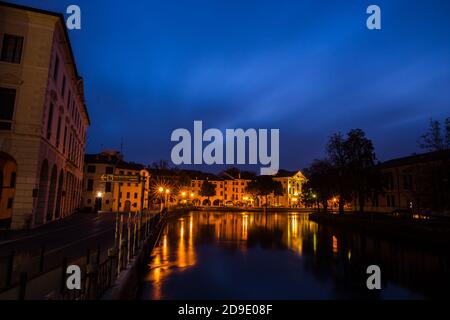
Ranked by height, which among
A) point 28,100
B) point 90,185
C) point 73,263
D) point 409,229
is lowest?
point 73,263

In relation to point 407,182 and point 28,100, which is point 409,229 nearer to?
point 407,182

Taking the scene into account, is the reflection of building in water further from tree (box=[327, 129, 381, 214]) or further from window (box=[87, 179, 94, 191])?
window (box=[87, 179, 94, 191])

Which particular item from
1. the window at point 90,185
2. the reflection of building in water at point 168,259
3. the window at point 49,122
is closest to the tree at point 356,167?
the reflection of building in water at point 168,259

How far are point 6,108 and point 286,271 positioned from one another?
21814 millimetres

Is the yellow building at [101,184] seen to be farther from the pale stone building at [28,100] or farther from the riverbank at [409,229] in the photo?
the riverbank at [409,229]

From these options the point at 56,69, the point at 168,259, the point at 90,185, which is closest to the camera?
the point at 168,259

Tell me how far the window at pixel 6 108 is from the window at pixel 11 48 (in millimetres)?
2393

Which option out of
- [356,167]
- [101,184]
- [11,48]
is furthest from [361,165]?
[101,184]

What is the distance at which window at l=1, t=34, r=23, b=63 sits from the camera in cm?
1981

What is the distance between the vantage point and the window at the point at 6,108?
63.4 ft

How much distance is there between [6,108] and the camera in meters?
19.5

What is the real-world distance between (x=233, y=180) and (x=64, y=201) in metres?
85.5
